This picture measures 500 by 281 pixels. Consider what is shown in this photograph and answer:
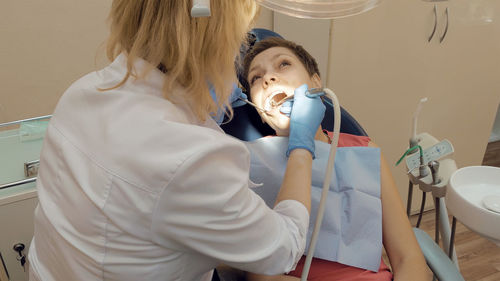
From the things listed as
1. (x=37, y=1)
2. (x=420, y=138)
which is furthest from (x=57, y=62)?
(x=420, y=138)

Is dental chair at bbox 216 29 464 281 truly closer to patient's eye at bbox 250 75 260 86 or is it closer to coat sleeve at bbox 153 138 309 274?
patient's eye at bbox 250 75 260 86

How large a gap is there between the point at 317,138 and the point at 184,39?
0.75 metres

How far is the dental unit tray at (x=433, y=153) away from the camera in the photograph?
1.06m

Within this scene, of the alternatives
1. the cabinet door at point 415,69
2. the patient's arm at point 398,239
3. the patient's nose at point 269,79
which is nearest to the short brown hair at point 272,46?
the patient's nose at point 269,79

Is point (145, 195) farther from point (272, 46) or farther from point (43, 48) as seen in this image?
point (43, 48)

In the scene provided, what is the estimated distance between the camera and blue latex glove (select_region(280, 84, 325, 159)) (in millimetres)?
1046

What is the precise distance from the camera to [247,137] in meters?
1.37

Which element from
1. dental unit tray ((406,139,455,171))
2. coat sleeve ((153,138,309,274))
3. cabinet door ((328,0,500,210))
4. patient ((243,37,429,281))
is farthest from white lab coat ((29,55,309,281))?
cabinet door ((328,0,500,210))

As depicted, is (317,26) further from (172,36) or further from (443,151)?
(172,36)

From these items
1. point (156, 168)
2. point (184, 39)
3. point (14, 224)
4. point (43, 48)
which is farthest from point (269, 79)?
point (43, 48)

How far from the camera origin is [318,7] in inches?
29.9

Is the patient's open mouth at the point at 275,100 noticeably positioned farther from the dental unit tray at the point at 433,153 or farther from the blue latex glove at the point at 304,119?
the dental unit tray at the point at 433,153

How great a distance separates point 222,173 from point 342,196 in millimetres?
655

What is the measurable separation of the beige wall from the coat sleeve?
4.44ft
